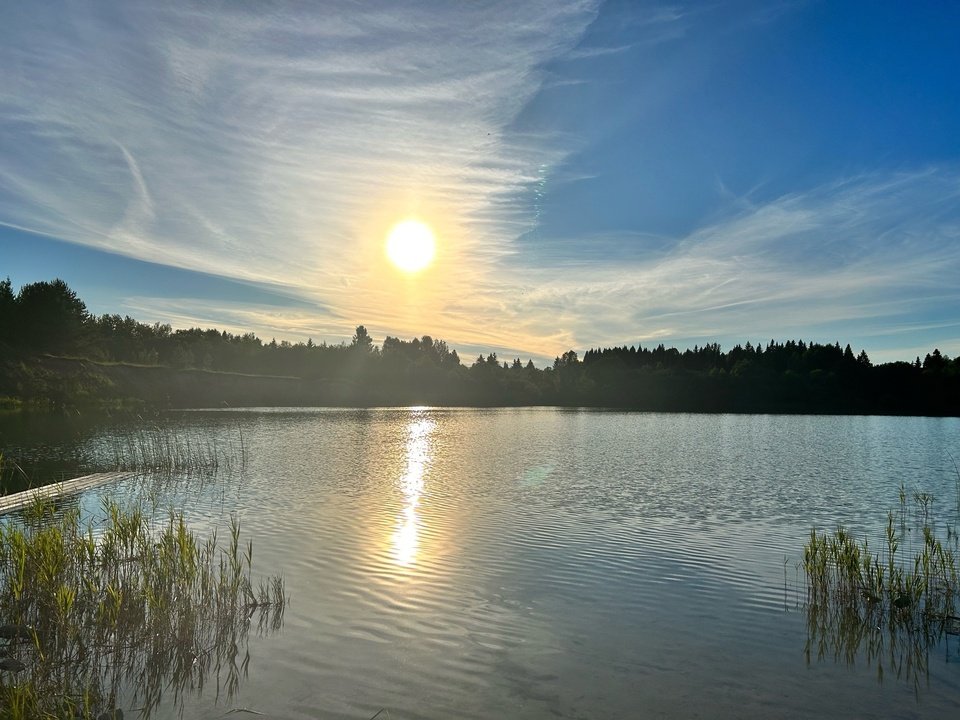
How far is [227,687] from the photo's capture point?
9156 millimetres

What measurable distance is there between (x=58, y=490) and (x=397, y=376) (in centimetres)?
14799

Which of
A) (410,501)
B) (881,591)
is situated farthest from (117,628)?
(410,501)

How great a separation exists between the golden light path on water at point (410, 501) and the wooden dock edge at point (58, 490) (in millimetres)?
8766

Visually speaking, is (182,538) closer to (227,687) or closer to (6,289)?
(227,687)

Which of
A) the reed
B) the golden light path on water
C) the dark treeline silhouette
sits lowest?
the golden light path on water

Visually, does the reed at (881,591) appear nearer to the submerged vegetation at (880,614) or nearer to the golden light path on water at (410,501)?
Result: the submerged vegetation at (880,614)

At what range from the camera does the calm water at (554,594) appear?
361 inches

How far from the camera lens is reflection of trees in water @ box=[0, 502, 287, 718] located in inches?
342

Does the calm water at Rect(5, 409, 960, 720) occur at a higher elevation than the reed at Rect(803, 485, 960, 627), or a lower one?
lower

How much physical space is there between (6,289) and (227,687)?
12994 centimetres

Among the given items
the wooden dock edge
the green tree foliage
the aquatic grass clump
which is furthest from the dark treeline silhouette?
the wooden dock edge

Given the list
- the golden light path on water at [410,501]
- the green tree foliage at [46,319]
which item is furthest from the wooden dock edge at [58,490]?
the green tree foliage at [46,319]

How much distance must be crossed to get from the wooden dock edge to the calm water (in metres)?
3.63

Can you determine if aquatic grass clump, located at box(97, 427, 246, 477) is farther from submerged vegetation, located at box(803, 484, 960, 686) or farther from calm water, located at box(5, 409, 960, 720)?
submerged vegetation, located at box(803, 484, 960, 686)
